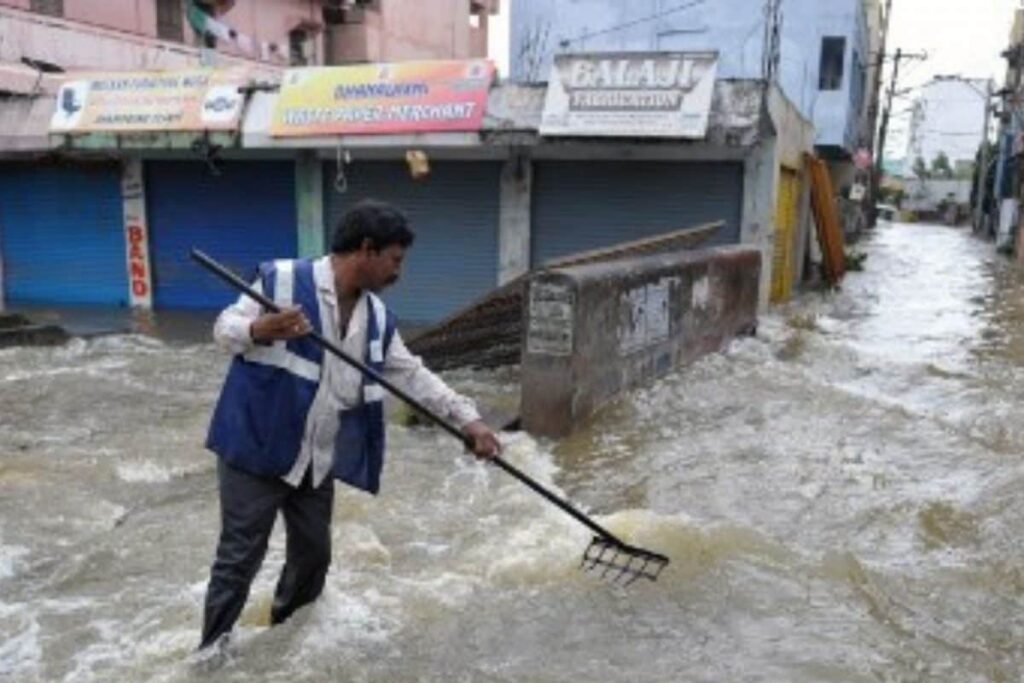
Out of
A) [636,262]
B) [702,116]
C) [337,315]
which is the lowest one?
[636,262]

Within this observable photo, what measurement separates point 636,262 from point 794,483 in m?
3.08

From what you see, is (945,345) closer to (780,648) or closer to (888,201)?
(780,648)

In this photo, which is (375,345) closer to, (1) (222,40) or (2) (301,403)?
(2) (301,403)

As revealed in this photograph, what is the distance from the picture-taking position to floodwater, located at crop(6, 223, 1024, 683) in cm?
398

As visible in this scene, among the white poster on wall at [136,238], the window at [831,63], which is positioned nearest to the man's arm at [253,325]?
the white poster on wall at [136,238]

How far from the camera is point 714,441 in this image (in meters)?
7.45

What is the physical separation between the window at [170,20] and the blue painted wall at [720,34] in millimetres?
8848

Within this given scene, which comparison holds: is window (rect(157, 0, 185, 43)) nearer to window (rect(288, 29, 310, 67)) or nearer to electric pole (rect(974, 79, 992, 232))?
window (rect(288, 29, 310, 67))

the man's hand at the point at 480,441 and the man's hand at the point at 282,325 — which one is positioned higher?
the man's hand at the point at 282,325

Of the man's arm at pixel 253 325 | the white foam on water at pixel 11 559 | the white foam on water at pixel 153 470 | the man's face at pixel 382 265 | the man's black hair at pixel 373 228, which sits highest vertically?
the man's black hair at pixel 373 228

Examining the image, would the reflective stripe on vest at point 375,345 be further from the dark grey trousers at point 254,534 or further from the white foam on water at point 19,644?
the white foam on water at point 19,644

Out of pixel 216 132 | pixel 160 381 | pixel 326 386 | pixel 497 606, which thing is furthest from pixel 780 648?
pixel 216 132

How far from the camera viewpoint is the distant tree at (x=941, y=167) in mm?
73812

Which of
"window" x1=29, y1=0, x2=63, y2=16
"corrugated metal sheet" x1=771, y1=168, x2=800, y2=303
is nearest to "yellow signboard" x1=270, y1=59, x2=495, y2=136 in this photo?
"corrugated metal sheet" x1=771, y1=168, x2=800, y2=303
